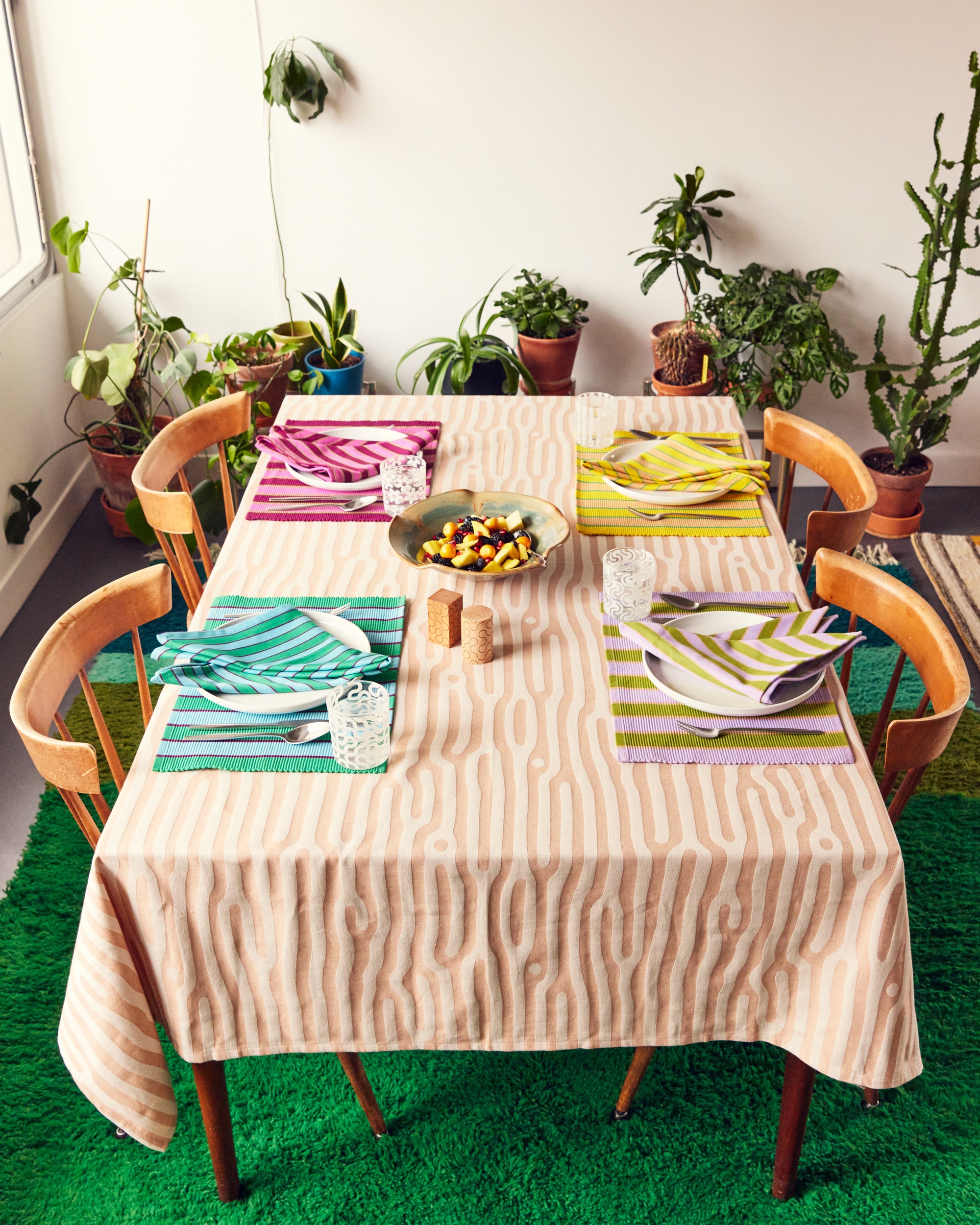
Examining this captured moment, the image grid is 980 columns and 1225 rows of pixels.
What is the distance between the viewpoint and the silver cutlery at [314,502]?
196 centimetres

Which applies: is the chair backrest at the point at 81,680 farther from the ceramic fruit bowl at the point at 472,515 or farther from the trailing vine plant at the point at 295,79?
the trailing vine plant at the point at 295,79

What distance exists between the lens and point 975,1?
3.06m

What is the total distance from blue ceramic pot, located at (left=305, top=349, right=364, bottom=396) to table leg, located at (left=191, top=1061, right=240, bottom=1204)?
86.5 inches

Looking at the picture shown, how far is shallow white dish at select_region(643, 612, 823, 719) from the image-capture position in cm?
141

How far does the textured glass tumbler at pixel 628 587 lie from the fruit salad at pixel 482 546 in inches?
5.6

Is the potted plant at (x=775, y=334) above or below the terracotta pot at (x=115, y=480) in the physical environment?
above

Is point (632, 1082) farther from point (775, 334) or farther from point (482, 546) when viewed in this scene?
point (775, 334)

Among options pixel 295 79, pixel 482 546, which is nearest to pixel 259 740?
pixel 482 546

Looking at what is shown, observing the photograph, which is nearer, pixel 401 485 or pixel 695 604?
pixel 695 604

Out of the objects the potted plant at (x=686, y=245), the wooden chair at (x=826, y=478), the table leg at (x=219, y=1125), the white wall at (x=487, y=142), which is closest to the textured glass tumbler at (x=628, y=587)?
the wooden chair at (x=826, y=478)

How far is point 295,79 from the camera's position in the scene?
120 inches

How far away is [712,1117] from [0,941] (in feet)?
4.43

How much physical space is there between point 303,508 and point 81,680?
Result: 1.87 ft

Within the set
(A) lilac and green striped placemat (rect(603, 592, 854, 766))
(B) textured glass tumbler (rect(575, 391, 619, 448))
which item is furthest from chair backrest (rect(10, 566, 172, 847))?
(B) textured glass tumbler (rect(575, 391, 619, 448))
